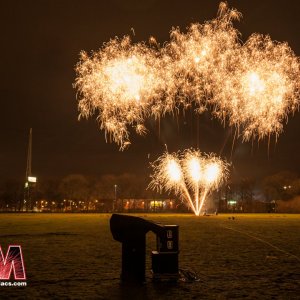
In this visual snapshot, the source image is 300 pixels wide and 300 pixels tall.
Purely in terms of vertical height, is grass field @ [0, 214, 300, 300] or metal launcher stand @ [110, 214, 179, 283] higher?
metal launcher stand @ [110, 214, 179, 283]

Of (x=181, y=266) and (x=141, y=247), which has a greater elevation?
(x=141, y=247)

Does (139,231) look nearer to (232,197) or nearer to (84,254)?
(84,254)

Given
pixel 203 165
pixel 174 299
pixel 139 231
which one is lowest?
pixel 174 299

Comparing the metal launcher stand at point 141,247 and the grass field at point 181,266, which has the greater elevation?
the metal launcher stand at point 141,247

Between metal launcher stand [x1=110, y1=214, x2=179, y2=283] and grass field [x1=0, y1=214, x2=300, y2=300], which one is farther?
metal launcher stand [x1=110, y1=214, x2=179, y2=283]

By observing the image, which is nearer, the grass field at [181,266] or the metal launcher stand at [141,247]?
the grass field at [181,266]

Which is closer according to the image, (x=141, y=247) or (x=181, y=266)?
(x=141, y=247)

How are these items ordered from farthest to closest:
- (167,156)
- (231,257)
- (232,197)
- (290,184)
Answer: (232,197) → (290,184) → (167,156) → (231,257)

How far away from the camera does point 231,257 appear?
13812mm

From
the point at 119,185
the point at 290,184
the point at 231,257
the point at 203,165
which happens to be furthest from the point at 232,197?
the point at 231,257

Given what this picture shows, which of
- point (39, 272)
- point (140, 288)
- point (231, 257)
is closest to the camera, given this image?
point (140, 288)

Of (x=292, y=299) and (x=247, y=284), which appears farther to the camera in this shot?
(x=247, y=284)

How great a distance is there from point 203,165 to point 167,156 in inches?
148

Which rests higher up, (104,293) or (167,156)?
(167,156)
